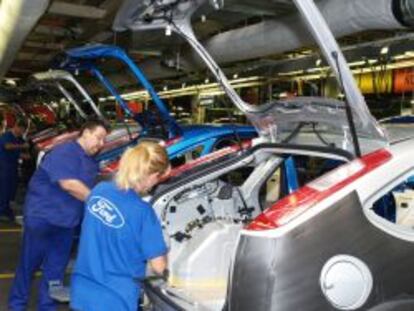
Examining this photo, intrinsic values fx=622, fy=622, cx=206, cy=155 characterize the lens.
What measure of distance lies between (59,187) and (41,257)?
0.64 m

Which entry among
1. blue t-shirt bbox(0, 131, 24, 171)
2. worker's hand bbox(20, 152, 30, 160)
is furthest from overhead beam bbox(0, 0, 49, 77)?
worker's hand bbox(20, 152, 30, 160)

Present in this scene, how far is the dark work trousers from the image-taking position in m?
5.20

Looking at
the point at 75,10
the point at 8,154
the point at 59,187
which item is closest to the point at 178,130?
the point at 59,187

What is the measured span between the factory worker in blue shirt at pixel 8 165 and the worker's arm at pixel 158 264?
26.8 feet

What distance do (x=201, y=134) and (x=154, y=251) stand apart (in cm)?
388

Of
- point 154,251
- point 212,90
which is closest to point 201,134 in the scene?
point 154,251

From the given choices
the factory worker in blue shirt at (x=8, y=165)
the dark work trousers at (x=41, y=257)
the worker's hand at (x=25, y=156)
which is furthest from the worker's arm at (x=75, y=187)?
the worker's hand at (x=25, y=156)

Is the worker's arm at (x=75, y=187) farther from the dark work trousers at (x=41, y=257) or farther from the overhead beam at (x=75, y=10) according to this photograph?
the overhead beam at (x=75, y=10)

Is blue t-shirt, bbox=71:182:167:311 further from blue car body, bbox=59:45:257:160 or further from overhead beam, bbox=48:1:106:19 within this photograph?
overhead beam, bbox=48:1:106:19

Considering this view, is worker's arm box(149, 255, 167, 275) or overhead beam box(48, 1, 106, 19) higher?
overhead beam box(48, 1, 106, 19)

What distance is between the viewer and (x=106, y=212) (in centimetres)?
327

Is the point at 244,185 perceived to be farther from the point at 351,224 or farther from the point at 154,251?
the point at 351,224

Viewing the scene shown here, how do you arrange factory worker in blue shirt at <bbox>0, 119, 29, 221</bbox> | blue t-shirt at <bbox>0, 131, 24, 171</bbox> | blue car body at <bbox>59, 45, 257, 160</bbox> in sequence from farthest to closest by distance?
blue t-shirt at <bbox>0, 131, 24, 171</bbox>
factory worker in blue shirt at <bbox>0, 119, 29, 221</bbox>
blue car body at <bbox>59, 45, 257, 160</bbox>

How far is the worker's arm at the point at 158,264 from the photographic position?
3.26 m
